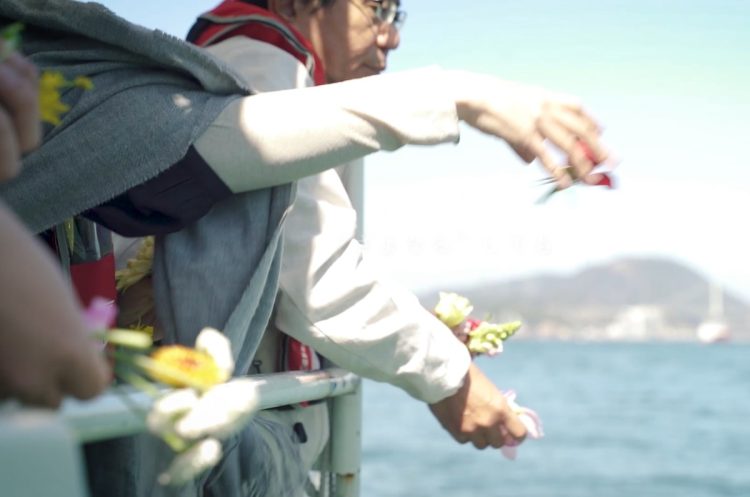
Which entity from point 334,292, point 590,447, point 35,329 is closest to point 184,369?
point 35,329

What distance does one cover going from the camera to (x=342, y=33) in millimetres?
1874

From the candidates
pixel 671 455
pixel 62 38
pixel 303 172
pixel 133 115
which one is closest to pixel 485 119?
pixel 303 172

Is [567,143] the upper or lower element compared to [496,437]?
upper

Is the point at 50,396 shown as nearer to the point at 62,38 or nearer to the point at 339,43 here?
the point at 62,38

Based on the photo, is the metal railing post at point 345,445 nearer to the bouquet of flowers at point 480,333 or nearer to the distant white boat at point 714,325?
the bouquet of flowers at point 480,333

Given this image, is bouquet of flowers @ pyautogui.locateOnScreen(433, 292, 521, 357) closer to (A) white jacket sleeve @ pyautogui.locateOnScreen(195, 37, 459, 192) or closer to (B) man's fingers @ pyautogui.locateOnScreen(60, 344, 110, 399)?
(A) white jacket sleeve @ pyautogui.locateOnScreen(195, 37, 459, 192)

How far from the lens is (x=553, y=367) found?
5044 cm

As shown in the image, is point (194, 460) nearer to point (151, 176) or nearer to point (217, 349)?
point (217, 349)

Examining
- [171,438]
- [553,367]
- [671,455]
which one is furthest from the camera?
[553,367]

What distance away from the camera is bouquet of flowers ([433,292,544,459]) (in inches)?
74.9

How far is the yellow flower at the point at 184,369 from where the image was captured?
0.70 meters

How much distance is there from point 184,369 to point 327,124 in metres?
0.51

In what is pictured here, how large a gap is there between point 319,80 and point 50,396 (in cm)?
119

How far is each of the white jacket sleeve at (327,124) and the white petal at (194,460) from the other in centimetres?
51
